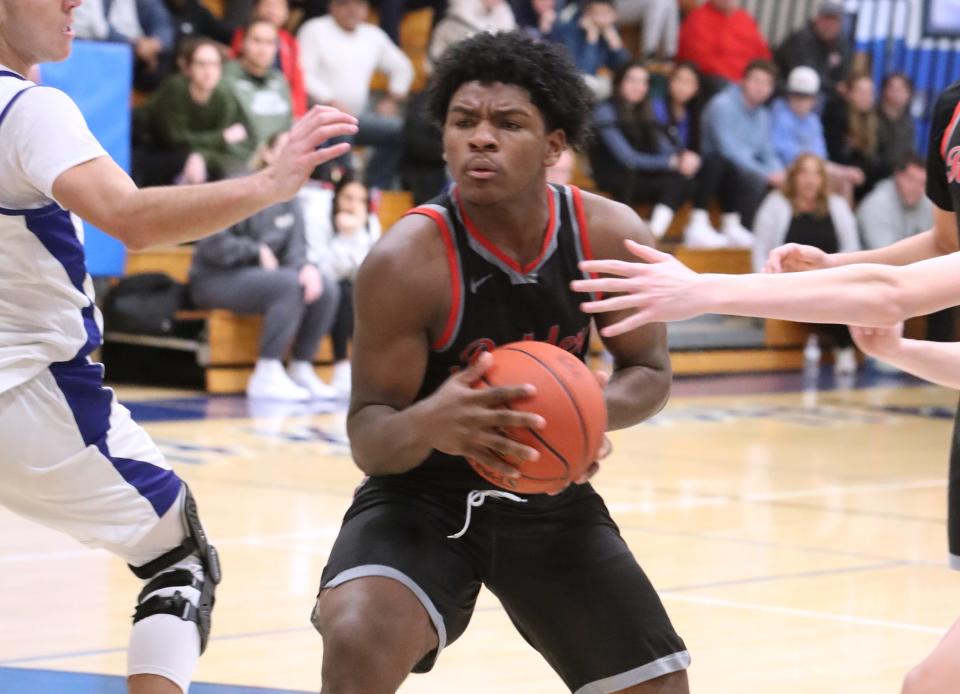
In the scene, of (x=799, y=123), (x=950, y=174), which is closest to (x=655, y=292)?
(x=950, y=174)

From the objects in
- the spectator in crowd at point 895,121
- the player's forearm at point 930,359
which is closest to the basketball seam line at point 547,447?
the player's forearm at point 930,359

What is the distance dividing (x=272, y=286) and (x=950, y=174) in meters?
7.88

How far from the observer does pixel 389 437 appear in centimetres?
343

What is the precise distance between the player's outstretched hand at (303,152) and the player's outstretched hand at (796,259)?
3.43 feet

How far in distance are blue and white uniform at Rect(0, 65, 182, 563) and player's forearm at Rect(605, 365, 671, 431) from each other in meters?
1.06

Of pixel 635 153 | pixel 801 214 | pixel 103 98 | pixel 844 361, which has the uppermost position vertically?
pixel 103 98

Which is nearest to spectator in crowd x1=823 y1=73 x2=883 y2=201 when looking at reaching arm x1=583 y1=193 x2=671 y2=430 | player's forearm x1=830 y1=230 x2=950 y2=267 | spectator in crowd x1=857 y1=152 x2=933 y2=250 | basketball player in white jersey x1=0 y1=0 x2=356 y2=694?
spectator in crowd x1=857 y1=152 x2=933 y2=250

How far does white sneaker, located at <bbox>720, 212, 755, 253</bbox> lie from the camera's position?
598 inches

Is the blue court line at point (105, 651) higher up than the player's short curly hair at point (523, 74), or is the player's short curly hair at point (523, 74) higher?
the player's short curly hair at point (523, 74)

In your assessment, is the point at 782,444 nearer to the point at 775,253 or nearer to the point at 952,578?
the point at 952,578

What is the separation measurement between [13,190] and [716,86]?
12917 mm

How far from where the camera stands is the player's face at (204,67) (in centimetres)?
1153

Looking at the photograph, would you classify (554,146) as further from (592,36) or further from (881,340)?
(592,36)

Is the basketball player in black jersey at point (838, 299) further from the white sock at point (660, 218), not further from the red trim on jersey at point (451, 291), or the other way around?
the white sock at point (660, 218)
